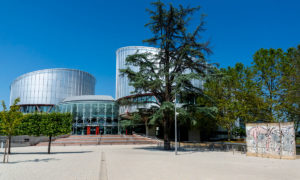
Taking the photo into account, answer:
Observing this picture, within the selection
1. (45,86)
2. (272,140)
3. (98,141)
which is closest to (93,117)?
(98,141)

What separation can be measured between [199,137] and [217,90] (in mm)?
21554

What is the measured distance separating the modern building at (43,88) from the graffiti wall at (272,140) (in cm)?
7270

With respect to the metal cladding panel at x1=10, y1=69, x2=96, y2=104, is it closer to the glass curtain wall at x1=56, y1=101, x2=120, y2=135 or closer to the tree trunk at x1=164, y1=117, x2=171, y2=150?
the glass curtain wall at x1=56, y1=101, x2=120, y2=135

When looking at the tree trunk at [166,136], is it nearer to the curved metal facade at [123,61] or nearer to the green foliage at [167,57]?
the green foliage at [167,57]

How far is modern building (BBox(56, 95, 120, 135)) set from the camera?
56.0 m

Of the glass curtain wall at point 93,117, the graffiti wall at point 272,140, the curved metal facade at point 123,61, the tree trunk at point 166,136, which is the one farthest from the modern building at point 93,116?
the graffiti wall at point 272,140

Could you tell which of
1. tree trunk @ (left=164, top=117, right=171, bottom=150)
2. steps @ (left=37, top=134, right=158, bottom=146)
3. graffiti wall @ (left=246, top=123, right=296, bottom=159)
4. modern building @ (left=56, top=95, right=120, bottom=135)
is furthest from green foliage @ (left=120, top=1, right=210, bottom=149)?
modern building @ (left=56, top=95, right=120, bottom=135)

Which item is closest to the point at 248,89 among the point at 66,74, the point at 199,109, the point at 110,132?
the point at 199,109

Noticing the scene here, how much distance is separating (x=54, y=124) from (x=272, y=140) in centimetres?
1850

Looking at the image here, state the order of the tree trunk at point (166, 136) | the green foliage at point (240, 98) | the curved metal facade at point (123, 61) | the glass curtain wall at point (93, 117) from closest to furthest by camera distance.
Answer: the green foliage at point (240, 98) < the tree trunk at point (166, 136) < the glass curtain wall at point (93, 117) < the curved metal facade at point (123, 61)

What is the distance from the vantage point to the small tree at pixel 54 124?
21.4m

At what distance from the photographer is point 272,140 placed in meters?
17.5

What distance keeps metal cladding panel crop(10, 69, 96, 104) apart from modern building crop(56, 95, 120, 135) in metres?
23.7

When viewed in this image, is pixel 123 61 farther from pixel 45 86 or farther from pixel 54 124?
pixel 54 124
